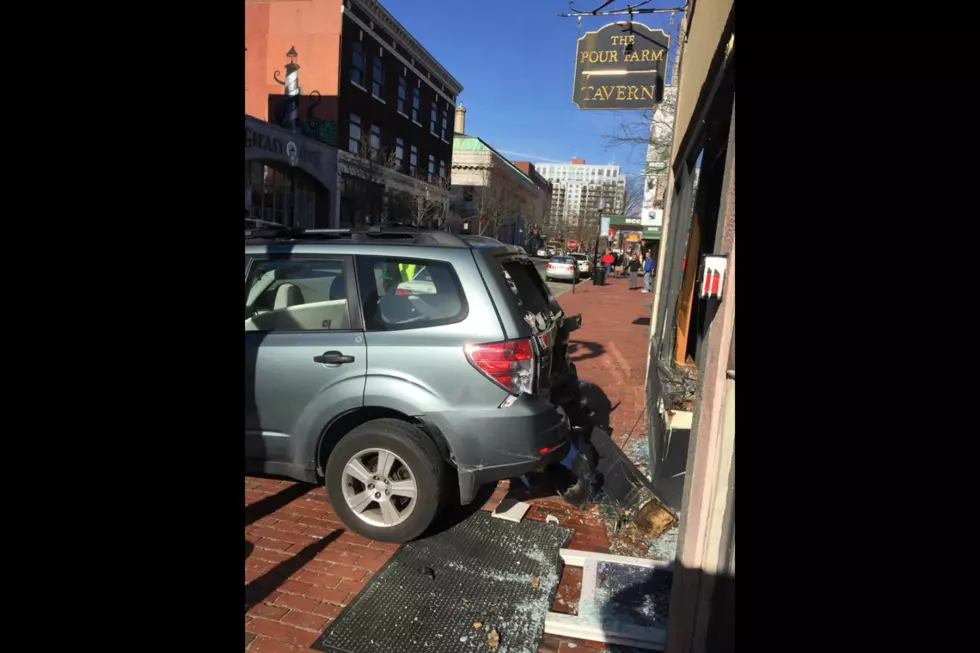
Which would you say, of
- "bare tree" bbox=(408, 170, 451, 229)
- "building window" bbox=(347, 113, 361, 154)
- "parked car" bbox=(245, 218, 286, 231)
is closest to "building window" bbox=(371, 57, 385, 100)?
"building window" bbox=(347, 113, 361, 154)

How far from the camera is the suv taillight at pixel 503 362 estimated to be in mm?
3420

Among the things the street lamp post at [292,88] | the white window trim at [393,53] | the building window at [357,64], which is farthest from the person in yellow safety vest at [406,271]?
the building window at [357,64]

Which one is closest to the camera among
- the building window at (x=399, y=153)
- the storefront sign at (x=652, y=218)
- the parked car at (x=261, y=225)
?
the parked car at (x=261, y=225)

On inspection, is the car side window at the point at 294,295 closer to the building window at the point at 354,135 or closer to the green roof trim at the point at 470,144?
the building window at the point at 354,135

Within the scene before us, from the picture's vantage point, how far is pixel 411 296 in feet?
12.4

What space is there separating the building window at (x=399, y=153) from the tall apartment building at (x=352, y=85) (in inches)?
2.5

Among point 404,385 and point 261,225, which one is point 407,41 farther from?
point 404,385

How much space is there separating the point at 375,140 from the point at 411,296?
108ft

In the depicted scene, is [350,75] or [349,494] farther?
[350,75]

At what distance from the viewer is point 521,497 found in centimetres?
434

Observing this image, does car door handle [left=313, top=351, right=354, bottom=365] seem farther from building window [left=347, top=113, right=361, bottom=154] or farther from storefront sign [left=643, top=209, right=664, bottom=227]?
building window [left=347, top=113, right=361, bottom=154]
